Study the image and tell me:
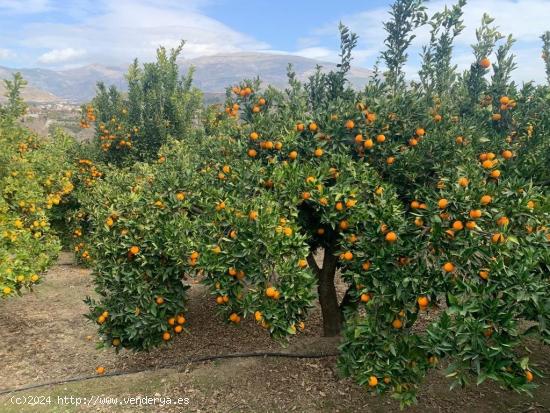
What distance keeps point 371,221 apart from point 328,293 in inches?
106

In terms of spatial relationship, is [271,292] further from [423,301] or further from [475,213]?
[475,213]

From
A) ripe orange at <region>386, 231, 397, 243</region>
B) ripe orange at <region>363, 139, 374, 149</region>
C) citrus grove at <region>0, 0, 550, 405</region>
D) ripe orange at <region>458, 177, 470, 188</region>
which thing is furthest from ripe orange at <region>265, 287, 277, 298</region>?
ripe orange at <region>363, 139, 374, 149</region>

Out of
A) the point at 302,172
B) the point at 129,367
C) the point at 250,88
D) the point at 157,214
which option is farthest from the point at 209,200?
the point at 129,367

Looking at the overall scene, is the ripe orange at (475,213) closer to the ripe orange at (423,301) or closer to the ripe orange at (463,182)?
the ripe orange at (463,182)

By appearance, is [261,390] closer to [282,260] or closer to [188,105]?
[282,260]

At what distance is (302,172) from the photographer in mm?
4578

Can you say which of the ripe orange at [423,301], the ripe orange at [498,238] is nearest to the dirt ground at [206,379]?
the ripe orange at [423,301]

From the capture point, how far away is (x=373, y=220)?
4223 mm

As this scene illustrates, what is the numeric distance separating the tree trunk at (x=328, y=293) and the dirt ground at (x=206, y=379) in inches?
10.8

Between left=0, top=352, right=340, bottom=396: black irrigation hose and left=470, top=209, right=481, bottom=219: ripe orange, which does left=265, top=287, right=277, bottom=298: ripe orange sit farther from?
left=0, top=352, right=340, bottom=396: black irrigation hose

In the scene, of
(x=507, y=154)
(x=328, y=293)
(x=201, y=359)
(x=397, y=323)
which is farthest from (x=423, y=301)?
(x=201, y=359)

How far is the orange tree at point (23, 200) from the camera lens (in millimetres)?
6559

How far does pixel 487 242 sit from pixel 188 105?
461 inches

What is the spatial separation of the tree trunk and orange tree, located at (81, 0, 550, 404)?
0.19m
